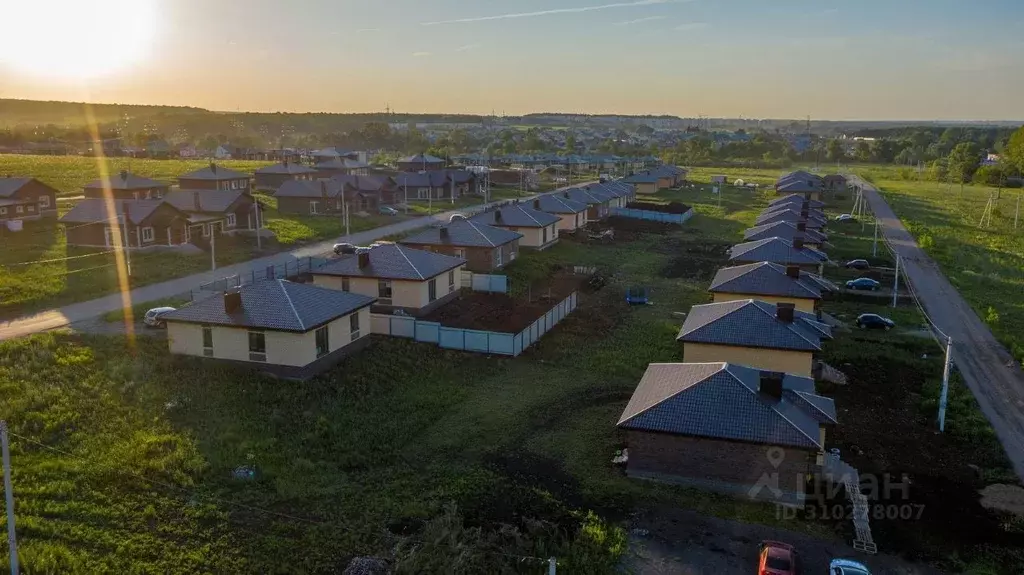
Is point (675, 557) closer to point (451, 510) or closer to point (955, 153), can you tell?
point (451, 510)

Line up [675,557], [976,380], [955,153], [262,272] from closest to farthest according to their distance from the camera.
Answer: [675,557], [976,380], [262,272], [955,153]

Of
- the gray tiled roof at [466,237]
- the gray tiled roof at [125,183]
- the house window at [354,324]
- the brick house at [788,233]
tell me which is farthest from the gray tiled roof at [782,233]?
the gray tiled roof at [125,183]

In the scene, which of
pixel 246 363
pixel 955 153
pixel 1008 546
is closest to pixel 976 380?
pixel 1008 546

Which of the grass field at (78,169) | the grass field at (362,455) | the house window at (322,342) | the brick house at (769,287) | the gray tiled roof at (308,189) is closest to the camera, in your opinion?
the grass field at (362,455)

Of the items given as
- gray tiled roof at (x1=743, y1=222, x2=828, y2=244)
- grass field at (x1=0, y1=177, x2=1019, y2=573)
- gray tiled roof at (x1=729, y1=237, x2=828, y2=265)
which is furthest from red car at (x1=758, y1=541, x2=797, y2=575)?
gray tiled roof at (x1=743, y1=222, x2=828, y2=244)

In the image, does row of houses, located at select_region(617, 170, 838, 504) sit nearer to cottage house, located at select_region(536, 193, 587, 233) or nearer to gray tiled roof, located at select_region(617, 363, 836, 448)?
gray tiled roof, located at select_region(617, 363, 836, 448)

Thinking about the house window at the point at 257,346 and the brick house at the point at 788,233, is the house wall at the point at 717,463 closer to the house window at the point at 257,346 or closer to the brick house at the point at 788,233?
the house window at the point at 257,346
